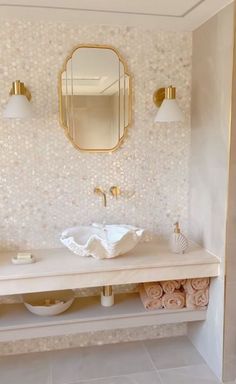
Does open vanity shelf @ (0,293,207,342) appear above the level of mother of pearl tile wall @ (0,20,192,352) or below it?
below

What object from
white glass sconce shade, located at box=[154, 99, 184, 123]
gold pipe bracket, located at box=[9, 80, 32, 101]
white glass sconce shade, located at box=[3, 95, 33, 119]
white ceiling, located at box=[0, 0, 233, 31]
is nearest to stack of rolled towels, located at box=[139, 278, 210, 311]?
white glass sconce shade, located at box=[154, 99, 184, 123]

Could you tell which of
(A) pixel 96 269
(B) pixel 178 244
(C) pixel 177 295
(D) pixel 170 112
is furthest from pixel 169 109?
(C) pixel 177 295

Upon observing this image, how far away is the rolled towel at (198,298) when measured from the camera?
2.36 meters

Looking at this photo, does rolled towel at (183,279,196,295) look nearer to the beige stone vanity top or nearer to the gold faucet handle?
the beige stone vanity top

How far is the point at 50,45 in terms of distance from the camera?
2.34 meters

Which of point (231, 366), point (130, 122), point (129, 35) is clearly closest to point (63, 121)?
point (130, 122)

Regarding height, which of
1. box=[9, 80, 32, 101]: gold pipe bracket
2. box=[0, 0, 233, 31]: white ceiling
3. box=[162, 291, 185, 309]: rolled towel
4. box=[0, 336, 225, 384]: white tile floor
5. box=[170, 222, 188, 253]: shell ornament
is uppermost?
box=[0, 0, 233, 31]: white ceiling

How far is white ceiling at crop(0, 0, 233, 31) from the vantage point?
1.99m

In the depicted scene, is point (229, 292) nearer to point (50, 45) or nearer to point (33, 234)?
point (33, 234)

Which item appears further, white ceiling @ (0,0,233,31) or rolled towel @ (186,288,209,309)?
rolled towel @ (186,288,209,309)

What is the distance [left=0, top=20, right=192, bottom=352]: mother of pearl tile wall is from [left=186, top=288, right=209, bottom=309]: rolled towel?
0.53 m

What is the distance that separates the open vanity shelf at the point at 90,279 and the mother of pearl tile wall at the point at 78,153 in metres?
0.27

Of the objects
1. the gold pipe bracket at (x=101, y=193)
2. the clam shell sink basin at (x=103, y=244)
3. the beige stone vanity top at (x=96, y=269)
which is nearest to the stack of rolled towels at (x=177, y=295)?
the beige stone vanity top at (x=96, y=269)

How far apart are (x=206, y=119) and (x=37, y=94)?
1.13 m
